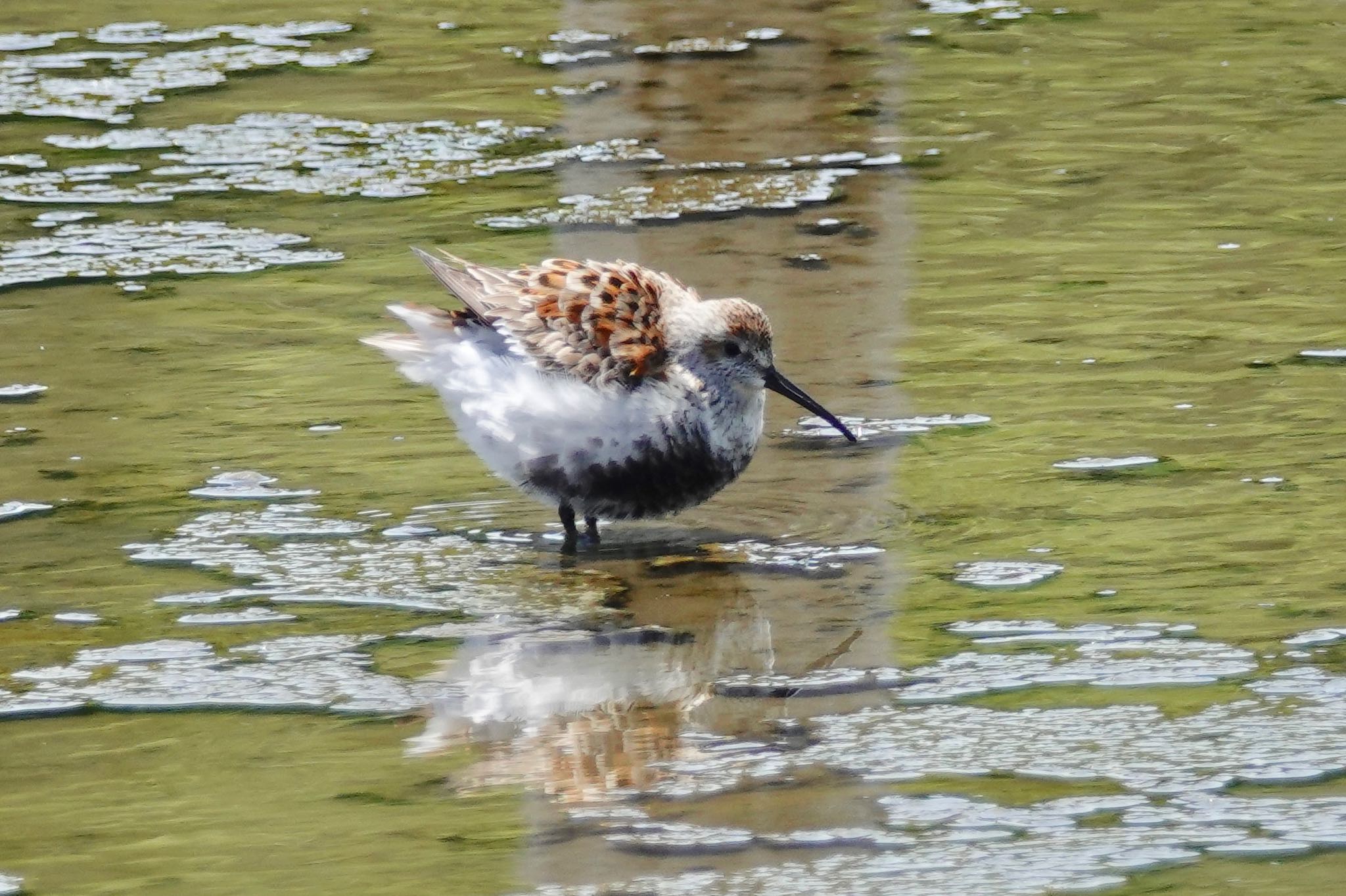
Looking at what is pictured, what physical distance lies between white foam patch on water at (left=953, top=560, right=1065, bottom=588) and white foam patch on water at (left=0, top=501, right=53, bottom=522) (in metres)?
2.80

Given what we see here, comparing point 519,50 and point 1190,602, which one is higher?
point 519,50

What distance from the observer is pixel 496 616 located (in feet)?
20.2

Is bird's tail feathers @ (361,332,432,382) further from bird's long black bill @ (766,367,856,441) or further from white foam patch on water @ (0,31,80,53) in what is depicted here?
white foam patch on water @ (0,31,80,53)

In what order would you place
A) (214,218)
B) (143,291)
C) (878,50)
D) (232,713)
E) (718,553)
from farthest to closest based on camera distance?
(878,50), (214,218), (143,291), (718,553), (232,713)

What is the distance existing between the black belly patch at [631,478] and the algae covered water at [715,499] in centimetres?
16

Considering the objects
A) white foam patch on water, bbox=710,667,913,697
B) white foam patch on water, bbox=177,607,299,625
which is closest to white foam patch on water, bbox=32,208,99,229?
white foam patch on water, bbox=177,607,299,625

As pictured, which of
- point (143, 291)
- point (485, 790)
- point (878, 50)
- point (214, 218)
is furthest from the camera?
point (878, 50)

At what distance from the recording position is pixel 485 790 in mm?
5008

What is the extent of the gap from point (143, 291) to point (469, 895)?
5258 millimetres

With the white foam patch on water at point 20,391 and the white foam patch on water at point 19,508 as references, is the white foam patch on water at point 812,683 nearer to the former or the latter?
the white foam patch on water at point 19,508

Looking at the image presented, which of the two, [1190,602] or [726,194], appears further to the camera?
[726,194]

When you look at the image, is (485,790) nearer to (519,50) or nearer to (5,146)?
(5,146)

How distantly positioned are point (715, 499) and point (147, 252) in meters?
3.56

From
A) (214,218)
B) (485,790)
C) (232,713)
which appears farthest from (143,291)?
(485,790)
